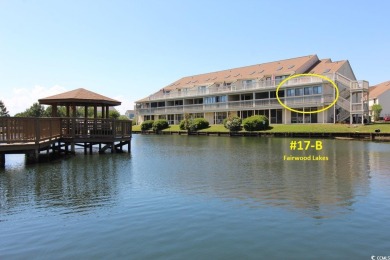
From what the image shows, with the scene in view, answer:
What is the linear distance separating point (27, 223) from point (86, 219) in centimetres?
137

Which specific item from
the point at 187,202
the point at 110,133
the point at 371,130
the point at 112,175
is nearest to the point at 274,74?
the point at 371,130

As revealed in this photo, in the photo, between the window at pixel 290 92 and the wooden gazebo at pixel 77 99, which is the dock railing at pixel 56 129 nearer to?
the wooden gazebo at pixel 77 99

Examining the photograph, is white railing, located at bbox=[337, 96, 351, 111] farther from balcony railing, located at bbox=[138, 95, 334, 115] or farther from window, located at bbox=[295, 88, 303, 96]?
window, located at bbox=[295, 88, 303, 96]

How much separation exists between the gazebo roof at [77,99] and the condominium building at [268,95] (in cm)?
3648

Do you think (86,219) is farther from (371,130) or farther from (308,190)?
(371,130)

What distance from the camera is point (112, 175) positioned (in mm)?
15773

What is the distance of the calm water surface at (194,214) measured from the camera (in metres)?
6.86

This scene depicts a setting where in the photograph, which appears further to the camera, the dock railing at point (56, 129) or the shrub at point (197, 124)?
the shrub at point (197, 124)

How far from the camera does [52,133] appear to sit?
22.5m

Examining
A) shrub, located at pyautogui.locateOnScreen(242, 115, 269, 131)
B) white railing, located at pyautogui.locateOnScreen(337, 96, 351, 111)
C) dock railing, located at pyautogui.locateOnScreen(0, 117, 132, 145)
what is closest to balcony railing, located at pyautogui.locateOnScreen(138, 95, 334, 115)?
white railing, located at pyautogui.locateOnScreen(337, 96, 351, 111)

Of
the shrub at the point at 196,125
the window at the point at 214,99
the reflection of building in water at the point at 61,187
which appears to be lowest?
the reflection of building in water at the point at 61,187

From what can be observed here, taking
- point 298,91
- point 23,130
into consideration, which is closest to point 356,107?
point 298,91

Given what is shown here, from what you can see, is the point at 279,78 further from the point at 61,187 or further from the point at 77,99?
the point at 61,187

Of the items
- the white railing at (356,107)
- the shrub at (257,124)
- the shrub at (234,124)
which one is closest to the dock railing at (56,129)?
the shrub at (257,124)
